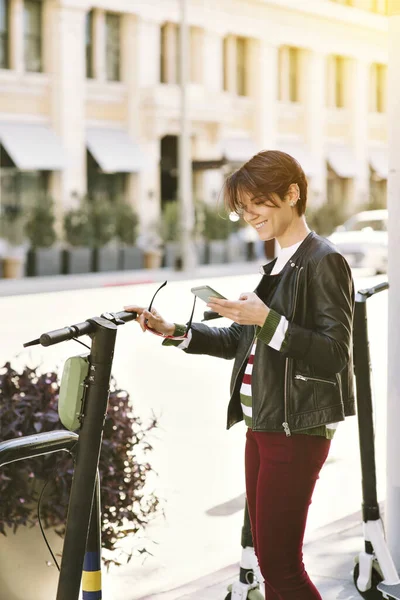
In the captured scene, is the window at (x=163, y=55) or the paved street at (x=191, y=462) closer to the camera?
the paved street at (x=191, y=462)

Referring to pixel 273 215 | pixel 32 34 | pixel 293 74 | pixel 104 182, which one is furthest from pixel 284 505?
pixel 293 74

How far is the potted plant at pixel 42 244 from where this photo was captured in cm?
3109

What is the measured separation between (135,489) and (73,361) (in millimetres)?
1636

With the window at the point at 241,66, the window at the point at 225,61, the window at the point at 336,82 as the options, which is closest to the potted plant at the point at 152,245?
the window at the point at 225,61

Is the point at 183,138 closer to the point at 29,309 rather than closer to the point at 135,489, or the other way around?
the point at 29,309

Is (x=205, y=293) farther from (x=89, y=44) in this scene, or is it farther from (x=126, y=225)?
(x=89, y=44)

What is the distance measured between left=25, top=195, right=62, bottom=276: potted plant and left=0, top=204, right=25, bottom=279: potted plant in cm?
30

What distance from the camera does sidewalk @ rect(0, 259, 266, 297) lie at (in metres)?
27.6

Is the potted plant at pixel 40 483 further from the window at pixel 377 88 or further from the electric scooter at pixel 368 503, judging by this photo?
the window at pixel 377 88

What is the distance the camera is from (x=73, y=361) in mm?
2910

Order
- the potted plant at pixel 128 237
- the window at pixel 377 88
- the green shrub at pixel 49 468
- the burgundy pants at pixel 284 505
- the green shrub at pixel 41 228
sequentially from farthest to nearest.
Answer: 1. the window at pixel 377 88
2. the potted plant at pixel 128 237
3. the green shrub at pixel 41 228
4. the green shrub at pixel 49 468
5. the burgundy pants at pixel 284 505

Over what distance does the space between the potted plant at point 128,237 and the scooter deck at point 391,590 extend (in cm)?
2937

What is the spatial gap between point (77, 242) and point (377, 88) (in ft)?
90.3

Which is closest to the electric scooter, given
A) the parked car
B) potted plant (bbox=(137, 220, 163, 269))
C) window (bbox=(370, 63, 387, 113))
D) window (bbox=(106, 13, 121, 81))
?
the parked car
